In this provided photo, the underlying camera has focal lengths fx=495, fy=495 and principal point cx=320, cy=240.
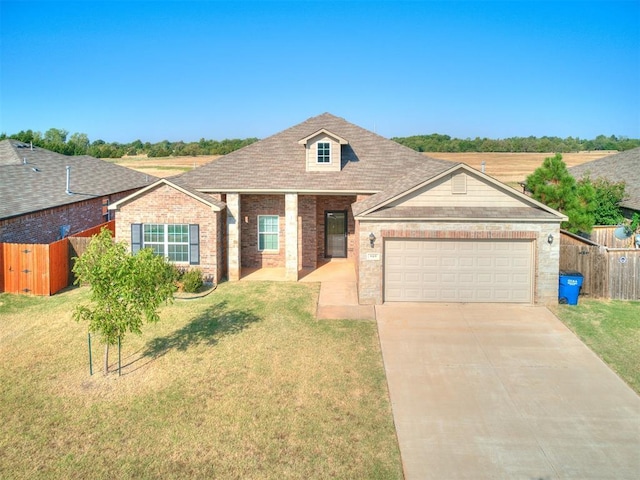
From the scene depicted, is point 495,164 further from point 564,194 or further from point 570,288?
point 570,288

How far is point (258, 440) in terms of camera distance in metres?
8.25

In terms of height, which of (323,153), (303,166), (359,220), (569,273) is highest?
(323,153)

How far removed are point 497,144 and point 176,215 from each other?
70779 mm

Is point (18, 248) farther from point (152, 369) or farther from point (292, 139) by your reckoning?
point (292, 139)

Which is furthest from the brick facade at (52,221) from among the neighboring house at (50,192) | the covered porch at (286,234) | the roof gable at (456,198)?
the roof gable at (456,198)

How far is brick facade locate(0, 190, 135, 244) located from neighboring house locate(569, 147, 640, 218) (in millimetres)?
25261

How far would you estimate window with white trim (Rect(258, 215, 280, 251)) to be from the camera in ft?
68.5

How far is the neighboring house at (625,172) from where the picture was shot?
2317cm

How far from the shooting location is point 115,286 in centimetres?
1034

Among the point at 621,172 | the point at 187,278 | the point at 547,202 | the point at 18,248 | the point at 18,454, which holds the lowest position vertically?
the point at 18,454

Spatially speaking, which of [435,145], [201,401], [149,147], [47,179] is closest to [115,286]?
[201,401]

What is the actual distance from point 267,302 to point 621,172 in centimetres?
2274

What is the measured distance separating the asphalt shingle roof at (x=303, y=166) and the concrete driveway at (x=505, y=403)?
704 cm

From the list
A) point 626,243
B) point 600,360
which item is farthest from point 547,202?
point 600,360
